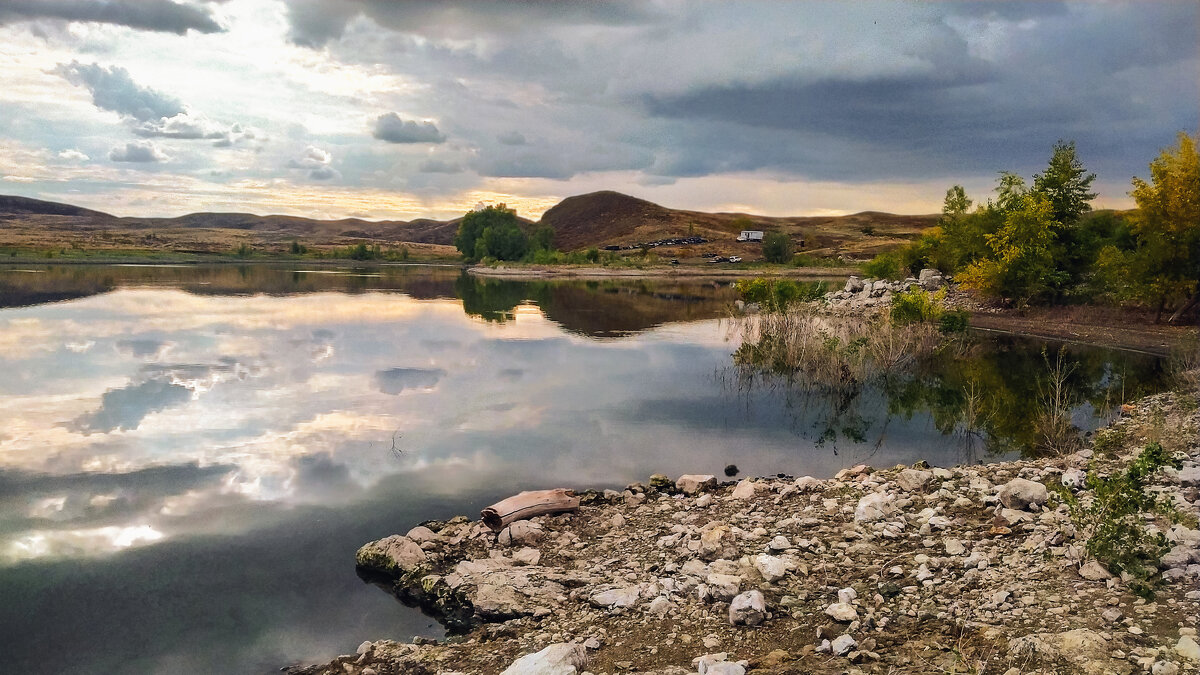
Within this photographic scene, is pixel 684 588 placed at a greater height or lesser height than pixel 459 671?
greater

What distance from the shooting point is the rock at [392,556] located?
9219mm

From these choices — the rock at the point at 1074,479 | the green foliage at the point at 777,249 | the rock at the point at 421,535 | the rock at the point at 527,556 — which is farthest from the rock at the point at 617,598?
the green foliage at the point at 777,249

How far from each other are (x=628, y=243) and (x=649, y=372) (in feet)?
469

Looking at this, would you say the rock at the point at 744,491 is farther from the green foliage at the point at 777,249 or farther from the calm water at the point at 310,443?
the green foliage at the point at 777,249

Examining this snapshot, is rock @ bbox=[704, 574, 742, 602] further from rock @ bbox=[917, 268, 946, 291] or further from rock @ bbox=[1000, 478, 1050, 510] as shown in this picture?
rock @ bbox=[917, 268, 946, 291]

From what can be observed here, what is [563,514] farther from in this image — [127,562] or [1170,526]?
[1170,526]

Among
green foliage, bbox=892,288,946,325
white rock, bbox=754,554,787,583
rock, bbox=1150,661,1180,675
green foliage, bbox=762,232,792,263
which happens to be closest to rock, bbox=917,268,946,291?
green foliage, bbox=892,288,946,325

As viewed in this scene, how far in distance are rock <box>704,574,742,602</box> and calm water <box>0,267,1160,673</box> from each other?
128 inches

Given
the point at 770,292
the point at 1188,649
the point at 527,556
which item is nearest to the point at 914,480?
the point at 1188,649

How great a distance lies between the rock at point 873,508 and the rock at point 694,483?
9.64 ft

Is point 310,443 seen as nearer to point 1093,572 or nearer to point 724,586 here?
point 724,586

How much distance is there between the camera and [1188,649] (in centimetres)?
512

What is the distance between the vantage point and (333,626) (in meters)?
8.16

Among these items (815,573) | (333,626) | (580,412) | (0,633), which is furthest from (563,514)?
(580,412)
